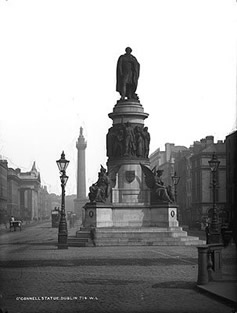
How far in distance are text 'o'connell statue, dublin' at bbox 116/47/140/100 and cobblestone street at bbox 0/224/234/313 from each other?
15578 millimetres

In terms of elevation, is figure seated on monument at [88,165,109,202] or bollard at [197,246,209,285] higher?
figure seated on monument at [88,165,109,202]

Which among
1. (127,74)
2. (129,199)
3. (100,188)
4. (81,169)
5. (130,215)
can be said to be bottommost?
(130,215)

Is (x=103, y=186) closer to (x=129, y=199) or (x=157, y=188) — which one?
(x=129, y=199)

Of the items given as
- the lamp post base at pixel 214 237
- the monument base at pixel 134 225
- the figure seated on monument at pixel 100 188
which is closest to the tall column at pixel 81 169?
the figure seated on monument at pixel 100 188

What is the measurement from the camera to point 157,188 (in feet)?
128

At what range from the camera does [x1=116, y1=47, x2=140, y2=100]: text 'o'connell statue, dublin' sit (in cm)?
4191

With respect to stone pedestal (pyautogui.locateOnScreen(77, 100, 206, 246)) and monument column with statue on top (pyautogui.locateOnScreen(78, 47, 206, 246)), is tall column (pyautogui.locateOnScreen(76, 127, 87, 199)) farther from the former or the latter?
stone pedestal (pyautogui.locateOnScreen(77, 100, 206, 246))

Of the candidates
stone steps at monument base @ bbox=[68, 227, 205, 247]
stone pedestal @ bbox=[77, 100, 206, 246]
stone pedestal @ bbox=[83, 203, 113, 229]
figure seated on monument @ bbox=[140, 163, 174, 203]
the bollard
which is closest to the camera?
the bollard

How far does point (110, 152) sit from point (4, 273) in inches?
786

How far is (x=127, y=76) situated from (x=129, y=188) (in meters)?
6.74

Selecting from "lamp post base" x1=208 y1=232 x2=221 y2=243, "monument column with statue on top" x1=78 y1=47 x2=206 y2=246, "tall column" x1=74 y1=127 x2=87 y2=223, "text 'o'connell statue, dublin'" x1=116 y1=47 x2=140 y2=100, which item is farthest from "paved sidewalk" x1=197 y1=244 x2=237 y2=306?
"tall column" x1=74 y1=127 x2=87 y2=223

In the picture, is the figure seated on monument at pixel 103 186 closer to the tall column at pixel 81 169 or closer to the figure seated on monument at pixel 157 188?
the figure seated on monument at pixel 157 188

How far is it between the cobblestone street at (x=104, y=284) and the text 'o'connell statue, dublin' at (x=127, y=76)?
51.1 feet

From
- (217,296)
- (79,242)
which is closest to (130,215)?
(79,242)
